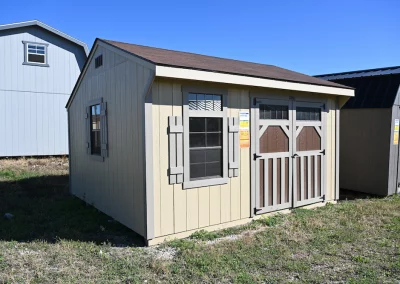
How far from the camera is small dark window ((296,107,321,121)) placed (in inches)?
240

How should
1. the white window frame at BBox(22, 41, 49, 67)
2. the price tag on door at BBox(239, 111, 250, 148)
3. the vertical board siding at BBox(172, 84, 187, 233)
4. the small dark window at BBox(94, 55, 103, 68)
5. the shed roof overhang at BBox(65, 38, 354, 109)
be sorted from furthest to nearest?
the white window frame at BBox(22, 41, 49, 67), the small dark window at BBox(94, 55, 103, 68), the price tag on door at BBox(239, 111, 250, 148), the vertical board siding at BBox(172, 84, 187, 233), the shed roof overhang at BBox(65, 38, 354, 109)

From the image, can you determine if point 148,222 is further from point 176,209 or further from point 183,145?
point 183,145

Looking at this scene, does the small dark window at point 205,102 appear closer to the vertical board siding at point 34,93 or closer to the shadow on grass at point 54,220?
the shadow on grass at point 54,220

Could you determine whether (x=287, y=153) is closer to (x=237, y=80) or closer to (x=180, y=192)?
(x=237, y=80)

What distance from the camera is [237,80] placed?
485cm

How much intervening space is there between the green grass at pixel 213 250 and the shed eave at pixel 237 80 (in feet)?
7.16

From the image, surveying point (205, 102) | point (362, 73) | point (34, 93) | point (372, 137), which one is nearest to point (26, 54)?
point (34, 93)

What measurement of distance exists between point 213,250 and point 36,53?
483 inches

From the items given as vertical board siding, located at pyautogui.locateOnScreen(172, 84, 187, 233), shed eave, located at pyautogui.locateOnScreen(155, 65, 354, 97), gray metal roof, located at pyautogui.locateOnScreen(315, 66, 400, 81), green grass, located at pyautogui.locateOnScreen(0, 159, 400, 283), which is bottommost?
green grass, located at pyautogui.locateOnScreen(0, 159, 400, 283)

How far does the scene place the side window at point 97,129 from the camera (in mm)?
5617

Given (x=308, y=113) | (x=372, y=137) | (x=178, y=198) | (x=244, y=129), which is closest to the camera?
(x=178, y=198)

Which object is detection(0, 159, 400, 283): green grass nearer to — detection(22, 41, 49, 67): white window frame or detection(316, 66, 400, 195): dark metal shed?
detection(316, 66, 400, 195): dark metal shed

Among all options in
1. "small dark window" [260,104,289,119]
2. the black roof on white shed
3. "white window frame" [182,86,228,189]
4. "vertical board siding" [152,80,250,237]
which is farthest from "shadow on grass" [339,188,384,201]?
"white window frame" [182,86,228,189]

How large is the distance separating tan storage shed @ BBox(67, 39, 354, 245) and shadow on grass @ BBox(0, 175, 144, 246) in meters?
0.21
